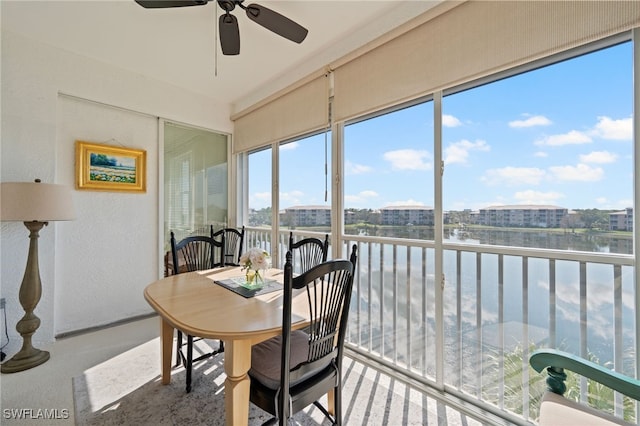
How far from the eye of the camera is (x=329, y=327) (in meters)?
1.35

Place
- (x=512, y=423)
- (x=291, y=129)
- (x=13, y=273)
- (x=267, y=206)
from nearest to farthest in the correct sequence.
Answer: (x=512, y=423) < (x=13, y=273) < (x=291, y=129) < (x=267, y=206)

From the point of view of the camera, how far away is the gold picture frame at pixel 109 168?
2.79m

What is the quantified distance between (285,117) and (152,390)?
8.95 feet

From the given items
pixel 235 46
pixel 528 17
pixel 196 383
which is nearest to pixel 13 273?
pixel 196 383

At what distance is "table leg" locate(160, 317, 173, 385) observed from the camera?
1.88 m

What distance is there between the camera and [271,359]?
1.41m

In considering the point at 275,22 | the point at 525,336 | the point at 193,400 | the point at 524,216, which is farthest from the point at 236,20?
the point at 525,336

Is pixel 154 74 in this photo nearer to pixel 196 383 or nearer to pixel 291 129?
pixel 291 129

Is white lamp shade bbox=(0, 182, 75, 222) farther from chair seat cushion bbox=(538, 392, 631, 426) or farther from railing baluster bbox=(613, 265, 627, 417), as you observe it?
railing baluster bbox=(613, 265, 627, 417)

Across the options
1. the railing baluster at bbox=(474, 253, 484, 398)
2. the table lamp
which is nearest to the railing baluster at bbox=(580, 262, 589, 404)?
the railing baluster at bbox=(474, 253, 484, 398)

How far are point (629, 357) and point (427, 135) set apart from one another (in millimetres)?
Result: 1641

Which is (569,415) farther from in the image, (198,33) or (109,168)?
(109,168)

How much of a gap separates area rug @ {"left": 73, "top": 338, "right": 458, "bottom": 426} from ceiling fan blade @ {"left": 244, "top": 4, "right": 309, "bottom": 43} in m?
2.48

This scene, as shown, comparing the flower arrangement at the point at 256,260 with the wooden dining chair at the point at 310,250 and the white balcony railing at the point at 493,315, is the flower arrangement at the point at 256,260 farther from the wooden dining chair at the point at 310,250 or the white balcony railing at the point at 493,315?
the white balcony railing at the point at 493,315
